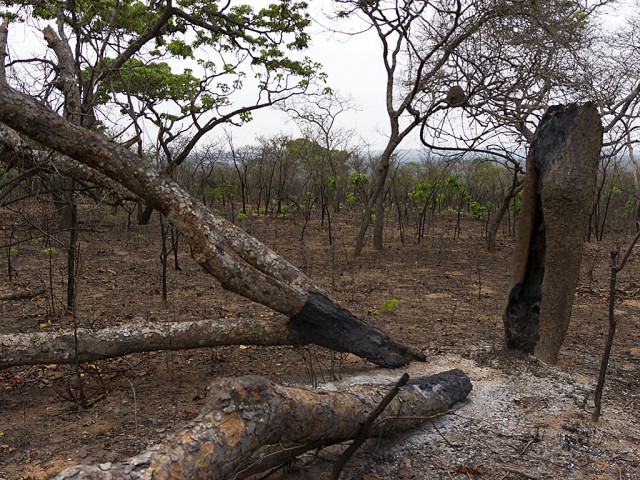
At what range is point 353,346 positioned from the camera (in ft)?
14.3

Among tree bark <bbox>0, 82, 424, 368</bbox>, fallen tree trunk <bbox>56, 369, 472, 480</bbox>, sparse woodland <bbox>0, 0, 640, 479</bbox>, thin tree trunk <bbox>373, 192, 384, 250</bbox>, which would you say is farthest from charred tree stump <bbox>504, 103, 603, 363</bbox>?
thin tree trunk <bbox>373, 192, 384, 250</bbox>

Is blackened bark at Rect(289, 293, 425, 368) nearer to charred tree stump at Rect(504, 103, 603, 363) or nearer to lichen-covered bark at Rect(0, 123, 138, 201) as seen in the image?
charred tree stump at Rect(504, 103, 603, 363)

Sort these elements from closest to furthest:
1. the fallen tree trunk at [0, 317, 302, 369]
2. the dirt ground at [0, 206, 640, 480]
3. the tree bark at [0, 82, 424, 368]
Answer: the dirt ground at [0, 206, 640, 480] → the tree bark at [0, 82, 424, 368] → the fallen tree trunk at [0, 317, 302, 369]

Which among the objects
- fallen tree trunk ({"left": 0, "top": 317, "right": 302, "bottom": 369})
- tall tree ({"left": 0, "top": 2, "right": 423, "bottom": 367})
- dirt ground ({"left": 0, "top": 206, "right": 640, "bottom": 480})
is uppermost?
tall tree ({"left": 0, "top": 2, "right": 423, "bottom": 367})

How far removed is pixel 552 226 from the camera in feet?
14.7

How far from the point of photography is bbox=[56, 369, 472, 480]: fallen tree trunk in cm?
203

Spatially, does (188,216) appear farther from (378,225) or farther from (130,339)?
(378,225)

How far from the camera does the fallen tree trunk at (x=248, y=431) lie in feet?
6.67

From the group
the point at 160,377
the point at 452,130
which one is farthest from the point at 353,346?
the point at 452,130

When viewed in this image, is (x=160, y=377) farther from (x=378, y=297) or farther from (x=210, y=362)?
(x=378, y=297)

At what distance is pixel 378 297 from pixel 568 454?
4.46 meters

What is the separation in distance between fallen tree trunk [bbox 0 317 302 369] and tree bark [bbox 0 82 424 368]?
31 centimetres

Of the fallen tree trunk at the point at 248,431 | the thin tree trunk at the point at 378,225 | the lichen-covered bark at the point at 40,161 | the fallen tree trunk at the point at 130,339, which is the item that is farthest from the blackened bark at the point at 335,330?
the thin tree trunk at the point at 378,225

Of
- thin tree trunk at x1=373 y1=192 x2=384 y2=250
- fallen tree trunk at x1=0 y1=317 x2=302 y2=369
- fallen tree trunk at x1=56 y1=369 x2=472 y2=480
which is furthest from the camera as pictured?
thin tree trunk at x1=373 y1=192 x2=384 y2=250
